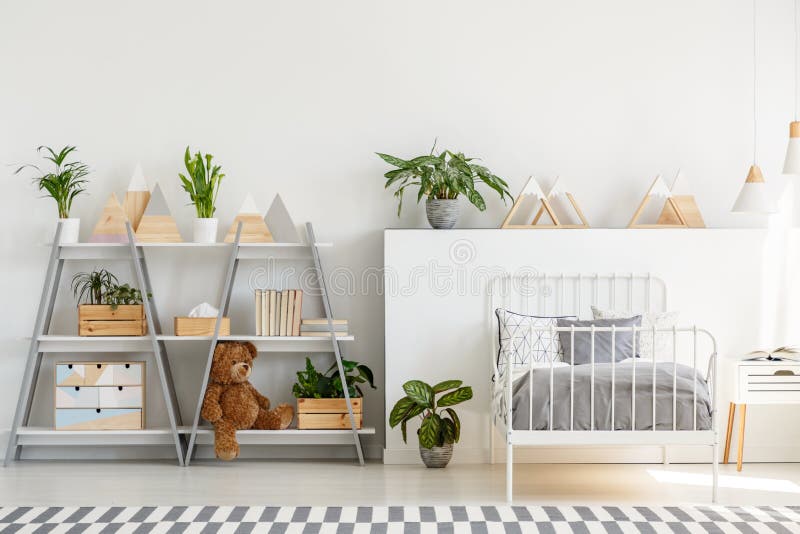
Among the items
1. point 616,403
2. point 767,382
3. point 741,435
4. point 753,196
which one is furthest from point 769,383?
point 616,403

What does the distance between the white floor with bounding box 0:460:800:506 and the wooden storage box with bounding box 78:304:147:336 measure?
695mm

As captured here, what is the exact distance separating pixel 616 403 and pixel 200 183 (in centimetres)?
231

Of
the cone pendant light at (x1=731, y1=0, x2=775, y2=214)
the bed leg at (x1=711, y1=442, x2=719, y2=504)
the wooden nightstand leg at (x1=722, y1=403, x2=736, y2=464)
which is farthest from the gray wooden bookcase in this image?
the cone pendant light at (x1=731, y1=0, x2=775, y2=214)

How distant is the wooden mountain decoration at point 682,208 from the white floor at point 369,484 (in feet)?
4.17

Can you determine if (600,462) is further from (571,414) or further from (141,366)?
(141,366)

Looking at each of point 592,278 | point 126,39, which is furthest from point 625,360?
point 126,39

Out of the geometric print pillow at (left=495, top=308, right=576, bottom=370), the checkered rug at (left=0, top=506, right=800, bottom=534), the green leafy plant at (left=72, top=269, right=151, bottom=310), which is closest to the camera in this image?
the checkered rug at (left=0, top=506, right=800, bottom=534)

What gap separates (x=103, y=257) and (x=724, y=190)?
3.35m

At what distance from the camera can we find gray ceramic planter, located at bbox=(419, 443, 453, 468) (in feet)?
13.0

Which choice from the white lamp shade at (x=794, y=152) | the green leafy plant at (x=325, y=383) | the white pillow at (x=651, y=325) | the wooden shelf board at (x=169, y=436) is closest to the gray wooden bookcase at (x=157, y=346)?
the wooden shelf board at (x=169, y=436)

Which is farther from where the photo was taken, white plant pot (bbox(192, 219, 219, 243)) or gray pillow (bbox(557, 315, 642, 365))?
white plant pot (bbox(192, 219, 219, 243))

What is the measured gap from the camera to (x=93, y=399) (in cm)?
413

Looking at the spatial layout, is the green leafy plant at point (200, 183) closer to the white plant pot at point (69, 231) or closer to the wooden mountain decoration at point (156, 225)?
the wooden mountain decoration at point (156, 225)

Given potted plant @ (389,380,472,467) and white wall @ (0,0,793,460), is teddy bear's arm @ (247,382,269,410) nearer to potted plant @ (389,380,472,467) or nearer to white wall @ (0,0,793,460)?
white wall @ (0,0,793,460)
